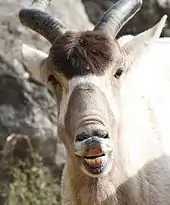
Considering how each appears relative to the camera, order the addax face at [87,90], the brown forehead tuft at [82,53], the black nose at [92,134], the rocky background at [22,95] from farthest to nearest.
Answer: the rocky background at [22,95]
the brown forehead tuft at [82,53]
the addax face at [87,90]
the black nose at [92,134]

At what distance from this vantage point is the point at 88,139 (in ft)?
23.7

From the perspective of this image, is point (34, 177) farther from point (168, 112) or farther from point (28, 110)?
point (168, 112)

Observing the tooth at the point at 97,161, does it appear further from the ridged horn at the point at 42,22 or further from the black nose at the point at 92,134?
the ridged horn at the point at 42,22

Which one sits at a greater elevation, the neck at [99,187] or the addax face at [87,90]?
the addax face at [87,90]

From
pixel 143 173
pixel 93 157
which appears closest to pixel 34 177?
pixel 143 173

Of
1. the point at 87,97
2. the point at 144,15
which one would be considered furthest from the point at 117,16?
the point at 144,15

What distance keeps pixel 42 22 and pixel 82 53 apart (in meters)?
0.92

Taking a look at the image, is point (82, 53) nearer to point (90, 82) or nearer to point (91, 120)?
point (90, 82)

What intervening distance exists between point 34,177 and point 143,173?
4351mm

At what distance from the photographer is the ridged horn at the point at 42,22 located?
27.2 feet

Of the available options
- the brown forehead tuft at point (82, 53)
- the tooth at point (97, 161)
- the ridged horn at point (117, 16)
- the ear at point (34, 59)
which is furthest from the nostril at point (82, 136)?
the ear at point (34, 59)

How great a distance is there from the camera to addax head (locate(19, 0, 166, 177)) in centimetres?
735

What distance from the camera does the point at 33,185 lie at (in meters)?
12.4

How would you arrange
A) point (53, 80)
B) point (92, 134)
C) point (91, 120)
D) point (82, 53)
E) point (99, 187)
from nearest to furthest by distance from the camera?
point (92, 134), point (91, 120), point (82, 53), point (99, 187), point (53, 80)
